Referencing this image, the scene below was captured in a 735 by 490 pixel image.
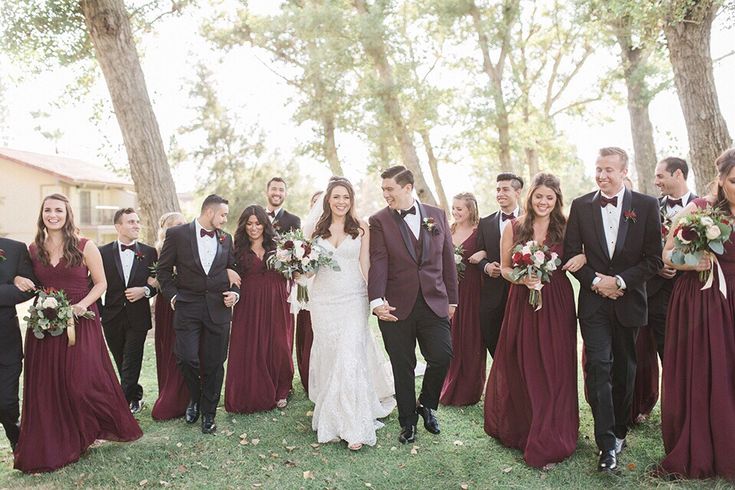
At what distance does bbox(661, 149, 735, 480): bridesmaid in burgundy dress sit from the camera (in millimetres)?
4730

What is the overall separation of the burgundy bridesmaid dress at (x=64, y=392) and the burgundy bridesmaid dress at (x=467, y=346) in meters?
3.74

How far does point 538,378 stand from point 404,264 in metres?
1.65

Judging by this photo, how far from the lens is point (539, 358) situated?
5.52 metres

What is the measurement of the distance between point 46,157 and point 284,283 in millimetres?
36310

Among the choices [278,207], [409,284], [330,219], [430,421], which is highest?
[278,207]

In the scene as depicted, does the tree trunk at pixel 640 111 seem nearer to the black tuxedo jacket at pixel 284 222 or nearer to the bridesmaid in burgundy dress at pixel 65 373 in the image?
the black tuxedo jacket at pixel 284 222

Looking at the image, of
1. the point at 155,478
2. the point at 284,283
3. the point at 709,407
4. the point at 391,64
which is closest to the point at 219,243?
the point at 284,283

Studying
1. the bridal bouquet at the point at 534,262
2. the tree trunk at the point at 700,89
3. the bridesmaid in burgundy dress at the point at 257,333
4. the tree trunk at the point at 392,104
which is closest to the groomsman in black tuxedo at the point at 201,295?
the bridesmaid in burgundy dress at the point at 257,333

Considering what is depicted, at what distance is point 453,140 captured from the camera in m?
21.5

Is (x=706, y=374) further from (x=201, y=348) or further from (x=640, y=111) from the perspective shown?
Answer: (x=640, y=111)

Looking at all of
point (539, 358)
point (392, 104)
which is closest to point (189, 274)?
point (539, 358)

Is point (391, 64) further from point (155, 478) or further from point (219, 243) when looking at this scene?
point (155, 478)

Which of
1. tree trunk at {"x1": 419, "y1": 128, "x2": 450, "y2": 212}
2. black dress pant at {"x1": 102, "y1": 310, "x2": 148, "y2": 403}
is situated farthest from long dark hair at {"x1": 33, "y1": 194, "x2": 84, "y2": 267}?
tree trunk at {"x1": 419, "y1": 128, "x2": 450, "y2": 212}

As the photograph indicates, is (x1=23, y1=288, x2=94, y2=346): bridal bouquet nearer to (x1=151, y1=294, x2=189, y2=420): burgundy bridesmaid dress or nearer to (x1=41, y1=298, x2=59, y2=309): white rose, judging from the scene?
(x1=41, y1=298, x2=59, y2=309): white rose
